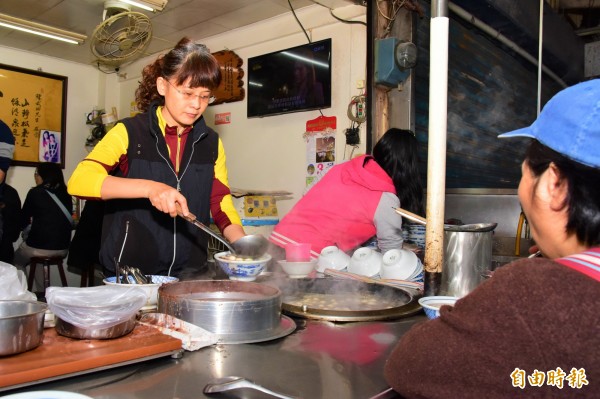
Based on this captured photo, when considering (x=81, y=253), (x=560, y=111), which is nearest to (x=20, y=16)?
(x=81, y=253)

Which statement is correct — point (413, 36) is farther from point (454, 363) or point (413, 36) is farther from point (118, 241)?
point (454, 363)

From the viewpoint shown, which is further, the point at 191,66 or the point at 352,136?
the point at 352,136

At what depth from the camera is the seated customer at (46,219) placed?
548 centimetres

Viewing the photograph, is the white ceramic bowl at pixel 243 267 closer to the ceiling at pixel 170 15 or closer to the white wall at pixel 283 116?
the white wall at pixel 283 116

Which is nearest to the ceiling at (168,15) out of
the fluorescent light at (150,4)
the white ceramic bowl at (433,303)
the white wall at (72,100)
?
the white wall at (72,100)

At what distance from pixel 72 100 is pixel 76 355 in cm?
729

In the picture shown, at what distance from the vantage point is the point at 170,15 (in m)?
5.36

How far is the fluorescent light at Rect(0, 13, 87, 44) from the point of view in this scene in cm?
532

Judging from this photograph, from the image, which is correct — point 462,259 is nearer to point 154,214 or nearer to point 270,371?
point 270,371

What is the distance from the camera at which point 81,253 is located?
5039mm

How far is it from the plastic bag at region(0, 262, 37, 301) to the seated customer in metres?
4.53

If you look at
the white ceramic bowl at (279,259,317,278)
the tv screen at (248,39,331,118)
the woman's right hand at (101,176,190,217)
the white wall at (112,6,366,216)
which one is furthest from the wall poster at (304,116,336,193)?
the woman's right hand at (101,176,190,217)

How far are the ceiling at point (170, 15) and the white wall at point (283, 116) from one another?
15 cm

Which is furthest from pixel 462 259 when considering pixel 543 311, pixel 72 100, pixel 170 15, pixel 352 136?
pixel 72 100
